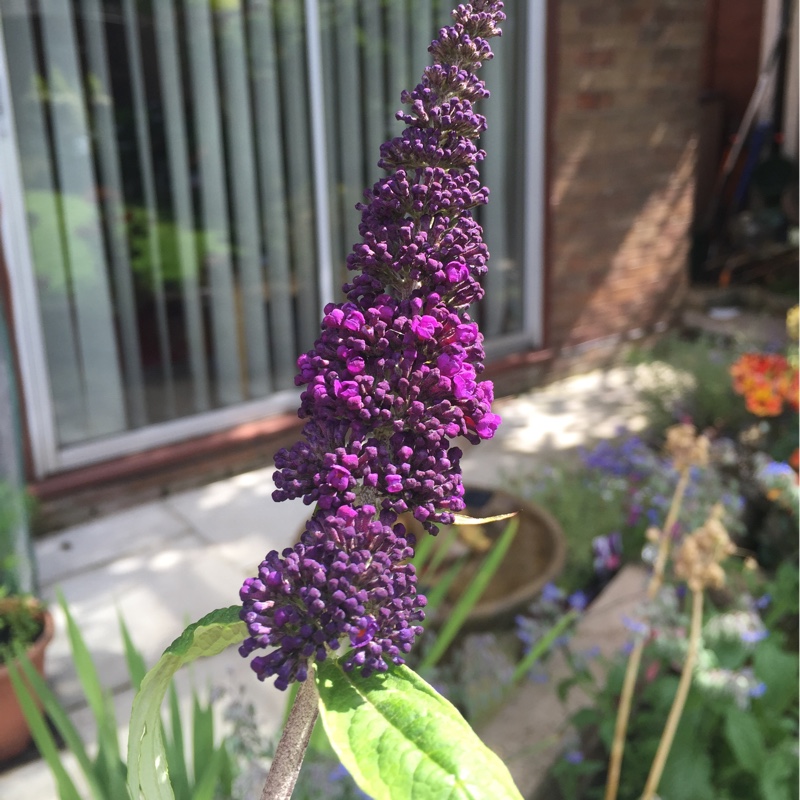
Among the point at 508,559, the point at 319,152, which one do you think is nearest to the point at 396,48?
the point at 319,152

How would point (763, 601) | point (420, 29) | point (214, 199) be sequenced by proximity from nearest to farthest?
point (763, 601) → point (214, 199) → point (420, 29)

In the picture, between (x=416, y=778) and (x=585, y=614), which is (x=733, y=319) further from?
(x=416, y=778)

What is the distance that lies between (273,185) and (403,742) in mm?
4333

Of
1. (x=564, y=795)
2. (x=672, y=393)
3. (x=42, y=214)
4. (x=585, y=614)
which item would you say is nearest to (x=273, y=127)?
(x=42, y=214)

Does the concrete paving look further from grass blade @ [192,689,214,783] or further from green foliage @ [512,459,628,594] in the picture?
grass blade @ [192,689,214,783]

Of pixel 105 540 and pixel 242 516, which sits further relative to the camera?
pixel 242 516

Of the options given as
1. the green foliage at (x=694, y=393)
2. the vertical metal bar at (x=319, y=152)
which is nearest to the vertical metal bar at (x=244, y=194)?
the vertical metal bar at (x=319, y=152)

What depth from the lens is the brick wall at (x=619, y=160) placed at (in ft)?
18.0

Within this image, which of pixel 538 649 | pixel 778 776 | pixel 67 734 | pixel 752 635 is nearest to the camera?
pixel 67 734

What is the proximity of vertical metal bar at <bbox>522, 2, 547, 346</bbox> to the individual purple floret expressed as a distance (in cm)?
523

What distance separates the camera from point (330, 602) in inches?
22.0

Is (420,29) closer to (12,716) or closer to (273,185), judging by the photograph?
(273,185)

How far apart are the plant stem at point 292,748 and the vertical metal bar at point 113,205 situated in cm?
385

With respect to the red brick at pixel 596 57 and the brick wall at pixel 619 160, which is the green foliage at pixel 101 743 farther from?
the red brick at pixel 596 57
